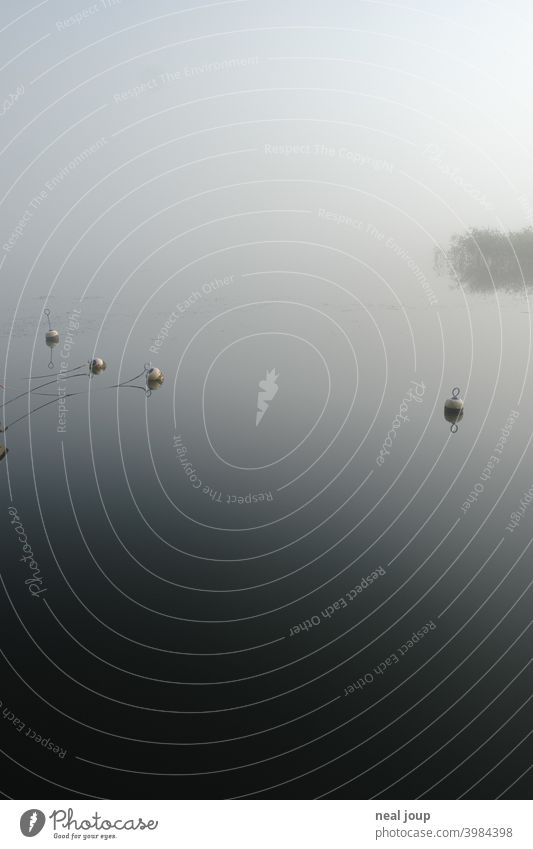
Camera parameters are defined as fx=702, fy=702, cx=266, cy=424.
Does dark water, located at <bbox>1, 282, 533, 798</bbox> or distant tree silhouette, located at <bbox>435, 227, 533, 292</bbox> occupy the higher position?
distant tree silhouette, located at <bbox>435, 227, 533, 292</bbox>

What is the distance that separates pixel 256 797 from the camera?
39.2 ft

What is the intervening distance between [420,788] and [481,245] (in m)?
76.6

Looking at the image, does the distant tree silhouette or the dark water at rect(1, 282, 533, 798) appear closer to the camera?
the dark water at rect(1, 282, 533, 798)

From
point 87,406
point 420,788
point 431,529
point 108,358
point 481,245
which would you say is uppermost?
point 481,245

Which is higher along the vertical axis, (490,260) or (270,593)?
(490,260)

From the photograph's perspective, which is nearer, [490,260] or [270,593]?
[270,593]

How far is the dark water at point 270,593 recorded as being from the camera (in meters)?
12.6

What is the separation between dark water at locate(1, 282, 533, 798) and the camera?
12.6 m

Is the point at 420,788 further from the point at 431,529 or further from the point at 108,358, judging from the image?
the point at 108,358

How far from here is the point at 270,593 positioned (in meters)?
17.4

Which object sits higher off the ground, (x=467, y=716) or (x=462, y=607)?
(x=462, y=607)

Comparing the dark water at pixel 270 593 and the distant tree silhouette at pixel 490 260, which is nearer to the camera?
the dark water at pixel 270 593

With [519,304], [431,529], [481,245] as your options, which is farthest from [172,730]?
[481,245]

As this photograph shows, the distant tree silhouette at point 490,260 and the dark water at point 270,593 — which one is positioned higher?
the distant tree silhouette at point 490,260
